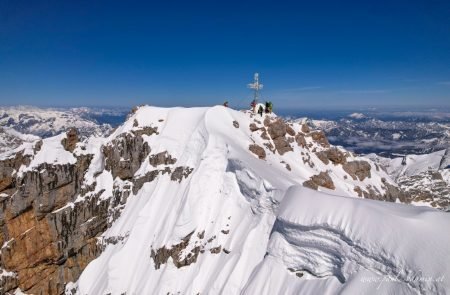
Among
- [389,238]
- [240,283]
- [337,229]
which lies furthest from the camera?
[240,283]

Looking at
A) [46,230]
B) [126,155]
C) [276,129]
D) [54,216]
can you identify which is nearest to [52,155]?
[54,216]

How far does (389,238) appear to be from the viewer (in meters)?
19.3

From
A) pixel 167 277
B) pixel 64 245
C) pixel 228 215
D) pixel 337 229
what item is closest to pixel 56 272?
pixel 64 245

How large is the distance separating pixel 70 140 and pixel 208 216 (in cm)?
3079

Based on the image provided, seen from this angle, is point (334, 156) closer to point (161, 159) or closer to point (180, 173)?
point (180, 173)

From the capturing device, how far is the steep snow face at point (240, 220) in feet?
66.1

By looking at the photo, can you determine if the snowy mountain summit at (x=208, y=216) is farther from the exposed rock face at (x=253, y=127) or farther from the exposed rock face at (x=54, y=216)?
the exposed rock face at (x=253, y=127)

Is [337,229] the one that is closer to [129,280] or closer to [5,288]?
[129,280]

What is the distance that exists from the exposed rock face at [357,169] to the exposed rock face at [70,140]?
2027 inches

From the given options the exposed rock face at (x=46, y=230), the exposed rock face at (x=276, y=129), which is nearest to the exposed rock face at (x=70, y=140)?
the exposed rock face at (x=46, y=230)

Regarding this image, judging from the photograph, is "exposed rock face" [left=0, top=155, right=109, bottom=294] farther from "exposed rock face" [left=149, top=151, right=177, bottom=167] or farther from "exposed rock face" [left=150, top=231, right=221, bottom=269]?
"exposed rock face" [left=150, top=231, right=221, bottom=269]

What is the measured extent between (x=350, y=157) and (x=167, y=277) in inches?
1753

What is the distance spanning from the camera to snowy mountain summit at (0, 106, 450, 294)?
20.4 m

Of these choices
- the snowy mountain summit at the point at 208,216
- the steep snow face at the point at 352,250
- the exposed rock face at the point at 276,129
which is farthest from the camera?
the exposed rock face at the point at 276,129
